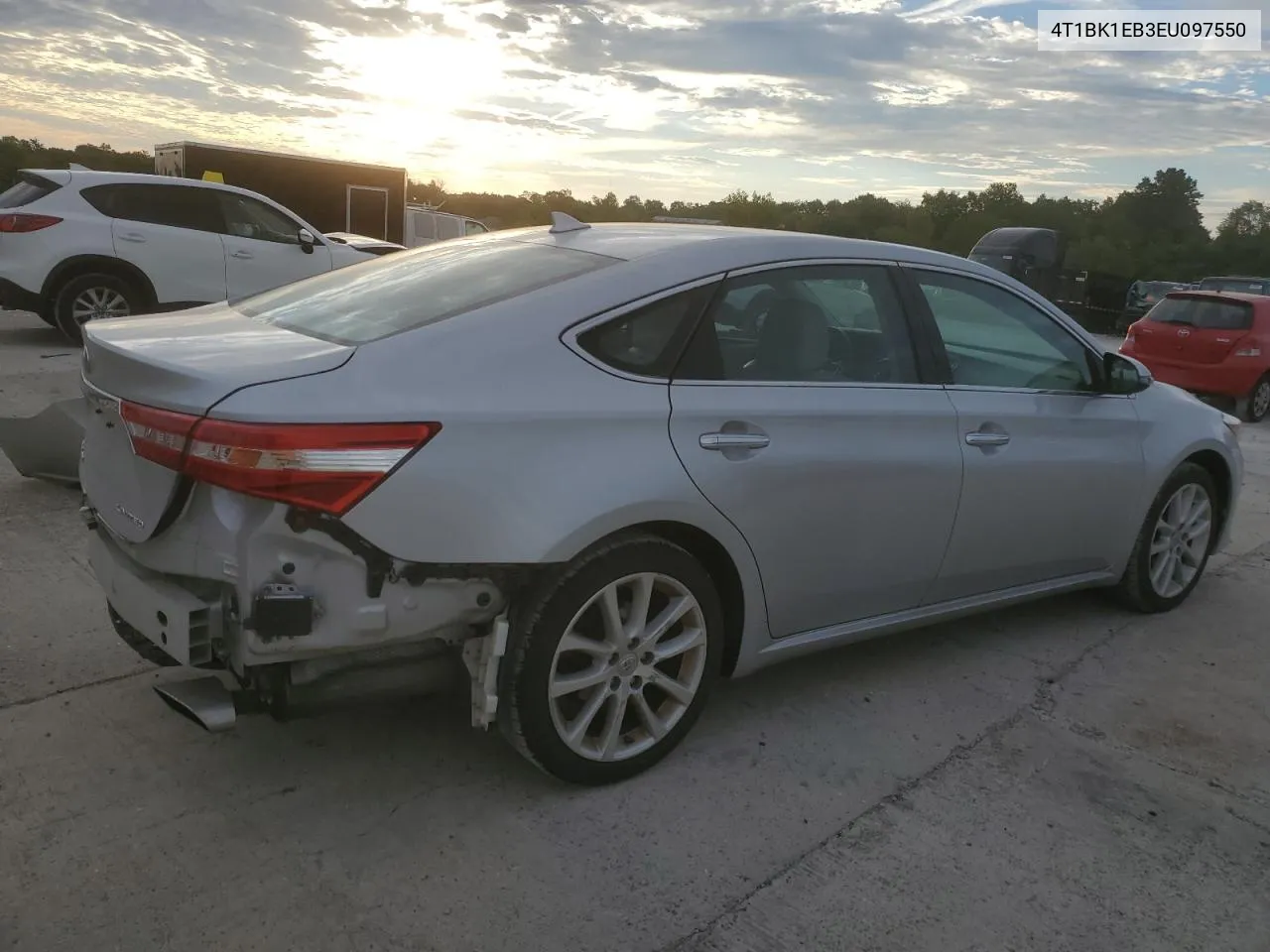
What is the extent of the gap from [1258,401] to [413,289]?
1180 cm

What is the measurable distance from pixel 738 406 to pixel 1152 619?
2.74 meters

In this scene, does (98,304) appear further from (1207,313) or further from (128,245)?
(1207,313)

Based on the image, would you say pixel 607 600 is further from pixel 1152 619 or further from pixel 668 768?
pixel 1152 619

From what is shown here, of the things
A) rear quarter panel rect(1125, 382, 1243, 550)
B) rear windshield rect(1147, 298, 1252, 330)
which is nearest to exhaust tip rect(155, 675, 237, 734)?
rear quarter panel rect(1125, 382, 1243, 550)

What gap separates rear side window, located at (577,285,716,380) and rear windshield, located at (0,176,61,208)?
929cm

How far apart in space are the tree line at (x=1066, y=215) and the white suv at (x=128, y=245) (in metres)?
15.6

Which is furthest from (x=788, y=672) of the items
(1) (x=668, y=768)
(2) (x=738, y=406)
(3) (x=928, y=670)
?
(2) (x=738, y=406)

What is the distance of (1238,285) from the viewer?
2183 cm

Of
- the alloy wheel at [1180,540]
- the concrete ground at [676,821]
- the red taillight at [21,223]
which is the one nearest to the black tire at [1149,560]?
the alloy wheel at [1180,540]

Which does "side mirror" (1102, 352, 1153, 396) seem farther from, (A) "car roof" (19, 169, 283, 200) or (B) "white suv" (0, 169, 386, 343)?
(A) "car roof" (19, 169, 283, 200)

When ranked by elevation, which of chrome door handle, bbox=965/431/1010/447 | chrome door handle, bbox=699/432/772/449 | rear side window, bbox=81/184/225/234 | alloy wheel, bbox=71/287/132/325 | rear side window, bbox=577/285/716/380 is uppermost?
rear side window, bbox=81/184/225/234

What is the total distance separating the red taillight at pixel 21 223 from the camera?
9945mm

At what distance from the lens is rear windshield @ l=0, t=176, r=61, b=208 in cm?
1013

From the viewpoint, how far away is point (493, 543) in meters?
2.62
